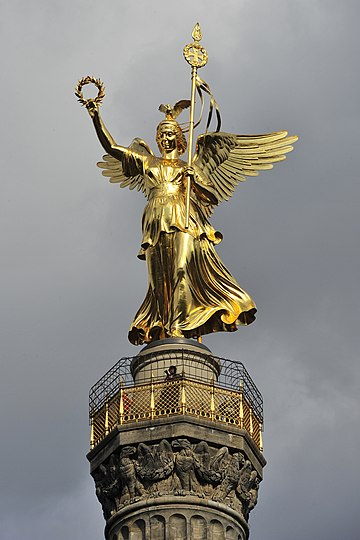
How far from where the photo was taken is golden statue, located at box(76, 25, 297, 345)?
52.9 metres

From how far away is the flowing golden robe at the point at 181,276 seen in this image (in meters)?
52.8

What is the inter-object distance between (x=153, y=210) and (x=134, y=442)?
23.2 ft

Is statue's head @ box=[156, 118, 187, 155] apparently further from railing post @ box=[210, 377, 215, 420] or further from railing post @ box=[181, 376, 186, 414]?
railing post @ box=[181, 376, 186, 414]

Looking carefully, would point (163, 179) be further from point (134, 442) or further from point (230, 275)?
point (134, 442)

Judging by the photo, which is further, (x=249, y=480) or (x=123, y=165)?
(x=123, y=165)

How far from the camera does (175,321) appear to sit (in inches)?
2064

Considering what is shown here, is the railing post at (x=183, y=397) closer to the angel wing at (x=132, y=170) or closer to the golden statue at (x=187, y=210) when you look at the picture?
the golden statue at (x=187, y=210)

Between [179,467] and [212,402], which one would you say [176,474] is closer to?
[179,467]

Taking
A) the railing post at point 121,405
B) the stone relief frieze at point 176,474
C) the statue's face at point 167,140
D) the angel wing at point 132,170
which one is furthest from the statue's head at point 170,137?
the stone relief frieze at point 176,474

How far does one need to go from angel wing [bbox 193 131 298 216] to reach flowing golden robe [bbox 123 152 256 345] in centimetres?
109

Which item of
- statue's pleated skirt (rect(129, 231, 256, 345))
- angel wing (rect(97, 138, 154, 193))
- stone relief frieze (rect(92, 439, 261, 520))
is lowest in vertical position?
stone relief frieze (rect(92, 439, 261, 520))

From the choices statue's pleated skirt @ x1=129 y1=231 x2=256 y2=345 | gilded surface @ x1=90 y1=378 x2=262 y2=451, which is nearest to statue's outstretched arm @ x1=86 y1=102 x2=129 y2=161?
statue's pleated skirt @ x1=129 y1=231 x2=256 y2=345

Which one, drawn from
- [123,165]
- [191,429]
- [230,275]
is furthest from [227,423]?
[123,165]

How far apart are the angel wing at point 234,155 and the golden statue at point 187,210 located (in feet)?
0.09
